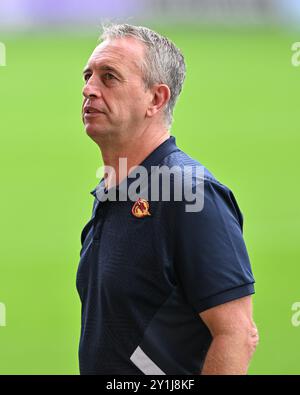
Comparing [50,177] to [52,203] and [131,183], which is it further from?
[131,183]

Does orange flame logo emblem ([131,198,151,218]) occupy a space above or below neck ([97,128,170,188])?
below

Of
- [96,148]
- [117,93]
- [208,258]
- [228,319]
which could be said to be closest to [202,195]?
[208,258]

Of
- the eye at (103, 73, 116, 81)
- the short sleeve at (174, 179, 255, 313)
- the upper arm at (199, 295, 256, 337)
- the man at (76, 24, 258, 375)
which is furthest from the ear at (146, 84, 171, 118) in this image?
the upper arm at (199, 295, 256, 337)

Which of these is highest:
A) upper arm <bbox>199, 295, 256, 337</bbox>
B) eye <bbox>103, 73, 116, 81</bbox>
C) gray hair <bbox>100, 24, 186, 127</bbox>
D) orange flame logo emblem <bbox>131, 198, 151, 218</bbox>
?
gray hair <bbox>100, 24, 186, 127</bbox>

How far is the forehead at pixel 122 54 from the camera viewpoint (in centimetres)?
230

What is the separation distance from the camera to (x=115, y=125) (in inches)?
89.8

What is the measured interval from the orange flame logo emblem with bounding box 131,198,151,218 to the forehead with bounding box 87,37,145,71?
401mm

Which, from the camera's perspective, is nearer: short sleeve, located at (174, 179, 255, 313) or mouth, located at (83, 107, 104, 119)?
short sleeve, located at (174, 179, 255, 313)

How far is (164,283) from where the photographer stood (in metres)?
2.06

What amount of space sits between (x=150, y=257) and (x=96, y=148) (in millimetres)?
9497

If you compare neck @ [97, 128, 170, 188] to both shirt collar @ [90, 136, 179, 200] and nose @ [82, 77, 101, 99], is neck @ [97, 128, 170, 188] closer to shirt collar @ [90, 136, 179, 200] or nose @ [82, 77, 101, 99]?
shirt collar @ [90, 136, 179, 200]

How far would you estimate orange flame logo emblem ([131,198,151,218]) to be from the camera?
213 centimetres

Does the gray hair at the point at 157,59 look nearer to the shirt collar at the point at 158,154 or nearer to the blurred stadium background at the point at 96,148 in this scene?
the shirt collar at the point at 158,154

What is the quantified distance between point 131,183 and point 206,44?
41.7 feet
